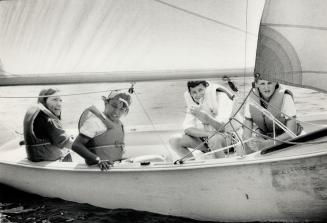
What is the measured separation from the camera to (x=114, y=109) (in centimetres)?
426

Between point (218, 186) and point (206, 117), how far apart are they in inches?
31.8

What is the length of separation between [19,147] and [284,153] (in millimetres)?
3524

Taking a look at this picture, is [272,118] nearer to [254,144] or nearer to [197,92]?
[254,144]

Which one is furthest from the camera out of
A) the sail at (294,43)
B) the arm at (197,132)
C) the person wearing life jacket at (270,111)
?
the arm at (197,132)

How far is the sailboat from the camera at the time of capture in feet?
11.1

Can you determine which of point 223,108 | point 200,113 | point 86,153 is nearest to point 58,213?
point 86,153

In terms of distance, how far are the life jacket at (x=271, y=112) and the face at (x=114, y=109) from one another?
3.85 ft

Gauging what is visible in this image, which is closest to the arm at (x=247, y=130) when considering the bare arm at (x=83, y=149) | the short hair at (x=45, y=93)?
the bare arm at (x=83, y=149)

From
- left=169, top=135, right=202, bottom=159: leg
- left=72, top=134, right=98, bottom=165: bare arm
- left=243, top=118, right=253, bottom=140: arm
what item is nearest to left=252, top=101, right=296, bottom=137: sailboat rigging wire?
left=243, top=118, right=253, bottom=140: arm

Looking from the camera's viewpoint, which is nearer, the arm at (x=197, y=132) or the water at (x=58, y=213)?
the water at (x=58, y=213)

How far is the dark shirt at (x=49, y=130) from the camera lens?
465 centimetres

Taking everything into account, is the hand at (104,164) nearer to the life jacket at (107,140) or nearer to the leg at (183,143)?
the life jacket at (107,140)

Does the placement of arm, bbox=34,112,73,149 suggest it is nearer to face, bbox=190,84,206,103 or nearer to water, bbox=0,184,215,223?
water, bbox=0,184,215,223

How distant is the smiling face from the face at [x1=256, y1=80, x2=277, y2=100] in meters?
1.22
